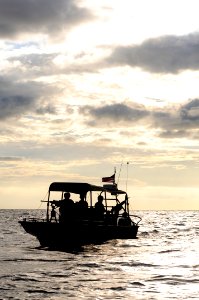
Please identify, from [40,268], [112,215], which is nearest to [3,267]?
[40,268]

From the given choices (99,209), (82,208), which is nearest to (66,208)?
(82,208)

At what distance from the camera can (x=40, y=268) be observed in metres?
20.2

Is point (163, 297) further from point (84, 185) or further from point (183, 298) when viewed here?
point (84, 185)

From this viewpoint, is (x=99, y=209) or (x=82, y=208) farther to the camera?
(x=99, y=209)

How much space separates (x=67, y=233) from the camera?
92.3 feet

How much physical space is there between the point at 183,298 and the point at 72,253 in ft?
42.6

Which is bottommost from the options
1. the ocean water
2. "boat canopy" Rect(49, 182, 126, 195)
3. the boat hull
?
the ocean water

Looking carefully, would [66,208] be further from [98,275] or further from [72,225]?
[98,275]

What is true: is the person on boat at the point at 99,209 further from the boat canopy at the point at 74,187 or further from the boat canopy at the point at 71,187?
the boat canopy at the point at 74,187

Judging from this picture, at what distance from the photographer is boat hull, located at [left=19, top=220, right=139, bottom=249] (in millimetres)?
28156

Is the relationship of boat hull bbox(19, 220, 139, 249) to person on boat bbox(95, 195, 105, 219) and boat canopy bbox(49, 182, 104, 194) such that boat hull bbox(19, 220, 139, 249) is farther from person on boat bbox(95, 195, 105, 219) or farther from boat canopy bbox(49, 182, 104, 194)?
boat canopy bbox(49, 182, 104, 194)

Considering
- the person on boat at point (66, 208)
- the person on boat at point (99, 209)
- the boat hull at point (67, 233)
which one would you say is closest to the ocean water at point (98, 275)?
the boat hull at point (67, 233)

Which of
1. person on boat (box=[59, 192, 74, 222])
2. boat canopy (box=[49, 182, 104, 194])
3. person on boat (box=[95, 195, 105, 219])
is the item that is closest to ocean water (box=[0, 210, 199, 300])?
person on boat (box=[59, 192, 74, 222])

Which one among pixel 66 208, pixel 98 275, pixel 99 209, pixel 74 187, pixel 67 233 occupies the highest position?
pixel 74 187
